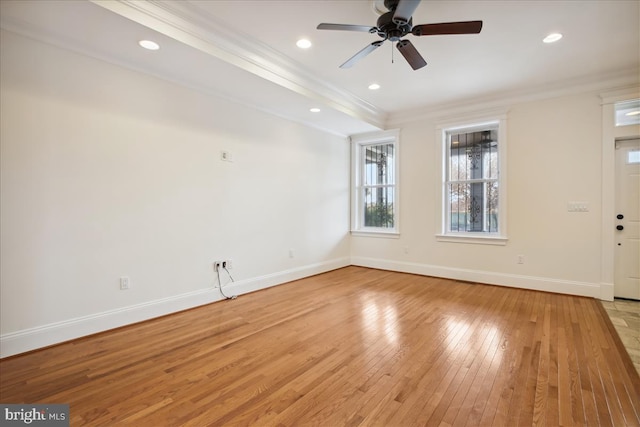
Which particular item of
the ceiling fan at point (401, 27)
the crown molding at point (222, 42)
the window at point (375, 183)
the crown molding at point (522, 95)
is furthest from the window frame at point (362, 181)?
the ceiling fan at point (401, 27)

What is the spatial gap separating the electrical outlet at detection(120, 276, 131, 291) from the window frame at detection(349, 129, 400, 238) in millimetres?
4133

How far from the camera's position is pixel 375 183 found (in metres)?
6.18

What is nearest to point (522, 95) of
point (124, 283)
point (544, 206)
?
point (544, 206)

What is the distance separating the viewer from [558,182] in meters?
4.28

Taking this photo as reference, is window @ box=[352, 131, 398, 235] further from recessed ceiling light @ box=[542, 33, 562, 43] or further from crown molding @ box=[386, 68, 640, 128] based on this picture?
recessed ceiling light @ box=[542, 33, 562, 43]

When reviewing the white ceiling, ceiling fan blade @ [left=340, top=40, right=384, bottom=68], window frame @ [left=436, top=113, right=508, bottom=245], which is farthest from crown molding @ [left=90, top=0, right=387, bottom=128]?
window frame @ [left=436, top=113, right=508, bottom=245]

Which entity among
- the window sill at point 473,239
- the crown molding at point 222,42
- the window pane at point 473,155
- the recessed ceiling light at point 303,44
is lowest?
the window sill at point 473,239

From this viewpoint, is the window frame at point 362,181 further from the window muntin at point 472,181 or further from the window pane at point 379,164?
the window muntin at point 472,181

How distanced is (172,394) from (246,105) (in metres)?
3.45

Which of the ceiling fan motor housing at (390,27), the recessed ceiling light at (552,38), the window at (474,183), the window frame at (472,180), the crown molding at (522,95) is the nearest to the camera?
the ceiling fan motor housing at (390,27)

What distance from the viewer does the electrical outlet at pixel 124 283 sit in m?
3.05

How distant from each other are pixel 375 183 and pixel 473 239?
210cm

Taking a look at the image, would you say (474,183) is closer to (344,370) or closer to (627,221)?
(627,221)

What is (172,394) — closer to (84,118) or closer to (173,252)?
(173,252)
